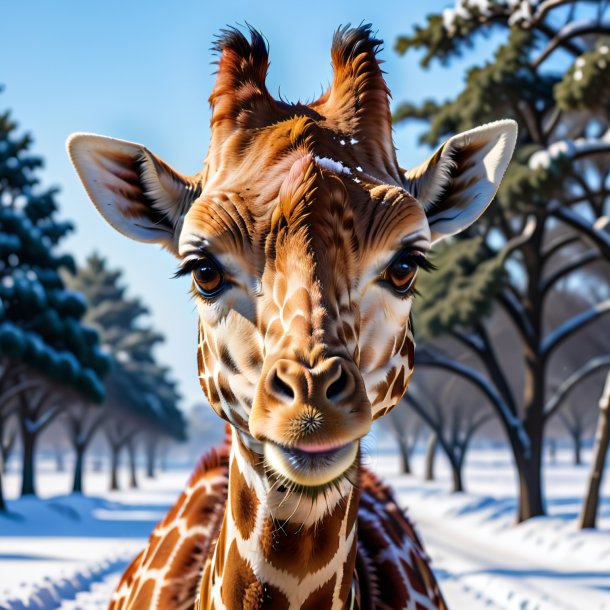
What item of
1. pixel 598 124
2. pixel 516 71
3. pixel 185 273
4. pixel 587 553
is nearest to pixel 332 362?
pixel 185 273

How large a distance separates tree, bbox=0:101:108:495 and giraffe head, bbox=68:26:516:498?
17.2 meters

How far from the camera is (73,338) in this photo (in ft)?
70.1

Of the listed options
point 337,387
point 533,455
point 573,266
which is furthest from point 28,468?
point 337,387

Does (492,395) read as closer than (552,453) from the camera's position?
Yes

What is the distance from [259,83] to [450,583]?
32.1ft

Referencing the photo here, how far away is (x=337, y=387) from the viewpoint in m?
1.82

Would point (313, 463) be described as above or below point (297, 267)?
below

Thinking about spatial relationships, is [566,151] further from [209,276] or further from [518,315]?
[209,276]

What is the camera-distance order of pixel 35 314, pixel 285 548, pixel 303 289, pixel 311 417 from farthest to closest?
pixel 35 314 → pixel 285 548 → pixel 303 289 → pixel 311 417

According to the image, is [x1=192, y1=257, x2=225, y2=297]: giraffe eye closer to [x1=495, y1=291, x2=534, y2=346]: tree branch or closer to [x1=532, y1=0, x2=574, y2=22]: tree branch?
[x1=532, y1=0, x2=574, y2=22]: tree branch

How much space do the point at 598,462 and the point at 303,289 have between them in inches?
545

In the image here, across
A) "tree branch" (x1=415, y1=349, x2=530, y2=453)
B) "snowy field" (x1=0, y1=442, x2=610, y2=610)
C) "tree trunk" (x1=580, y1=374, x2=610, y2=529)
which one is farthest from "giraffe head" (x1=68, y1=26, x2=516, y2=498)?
"tree branch" (x1=415, y1=349, x2=530, y2=453)

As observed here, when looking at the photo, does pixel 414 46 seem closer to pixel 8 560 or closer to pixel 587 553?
pixel 587 553

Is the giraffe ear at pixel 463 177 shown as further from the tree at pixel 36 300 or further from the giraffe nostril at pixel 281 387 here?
the tree at pixel 36 300
